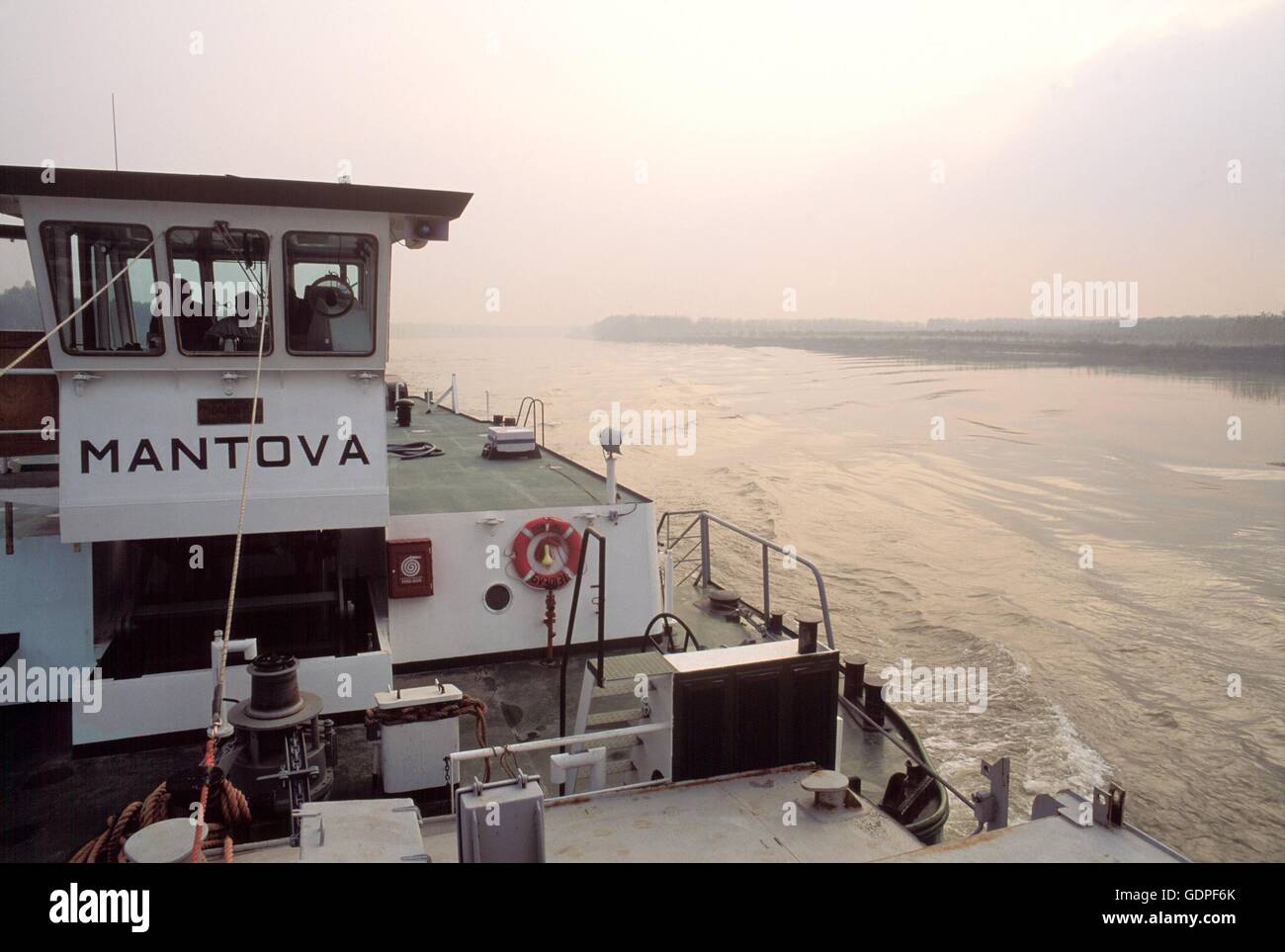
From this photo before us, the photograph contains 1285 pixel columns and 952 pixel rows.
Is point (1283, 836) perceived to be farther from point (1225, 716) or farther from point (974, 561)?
point (974, 561)

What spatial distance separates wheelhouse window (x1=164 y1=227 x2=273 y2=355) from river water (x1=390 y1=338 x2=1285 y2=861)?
381 inches

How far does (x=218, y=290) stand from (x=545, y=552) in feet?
11.8

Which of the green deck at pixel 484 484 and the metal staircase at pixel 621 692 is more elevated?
the green deck at pixel 484 484

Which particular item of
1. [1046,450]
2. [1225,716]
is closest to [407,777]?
[1225,716]

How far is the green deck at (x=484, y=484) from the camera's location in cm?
871

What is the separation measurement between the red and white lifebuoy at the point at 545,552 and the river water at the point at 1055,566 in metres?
6.19

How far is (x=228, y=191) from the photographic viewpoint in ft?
21.3

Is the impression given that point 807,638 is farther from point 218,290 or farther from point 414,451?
point 414,451

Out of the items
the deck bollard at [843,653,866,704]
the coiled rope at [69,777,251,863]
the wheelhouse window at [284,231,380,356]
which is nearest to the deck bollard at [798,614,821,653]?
the coiled rope at [69,777,251,863]

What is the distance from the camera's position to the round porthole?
8.18 m
